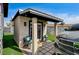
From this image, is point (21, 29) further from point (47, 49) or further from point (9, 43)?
point (47, 49)

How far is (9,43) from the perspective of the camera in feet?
12.6

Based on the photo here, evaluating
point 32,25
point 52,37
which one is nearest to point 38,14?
A: point 32,25

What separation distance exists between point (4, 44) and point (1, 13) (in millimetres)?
726

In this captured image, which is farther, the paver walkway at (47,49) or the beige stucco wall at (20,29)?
the beige stucco wall at (20,29)

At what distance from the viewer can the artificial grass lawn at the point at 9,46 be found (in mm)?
3588

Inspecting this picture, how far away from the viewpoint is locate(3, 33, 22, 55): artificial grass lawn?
11.8 ft

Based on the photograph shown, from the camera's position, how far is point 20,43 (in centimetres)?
408

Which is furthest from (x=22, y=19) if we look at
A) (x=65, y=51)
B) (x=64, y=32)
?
(x=65, y=51)

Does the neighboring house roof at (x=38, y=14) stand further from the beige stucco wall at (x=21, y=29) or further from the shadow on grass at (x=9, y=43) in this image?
the shadow on grass at (x=9, y=43)

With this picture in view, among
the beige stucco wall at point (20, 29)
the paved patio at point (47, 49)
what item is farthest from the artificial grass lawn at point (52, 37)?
the beige stucco wall at point (20, 29)

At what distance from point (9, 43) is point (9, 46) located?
0.08 metres

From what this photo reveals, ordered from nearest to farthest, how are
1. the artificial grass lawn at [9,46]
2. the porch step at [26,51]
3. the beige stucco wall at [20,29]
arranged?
the artificial grass lawn at [9,46] < the porch step at [26,51] < the beige stucco wall at [20,29]

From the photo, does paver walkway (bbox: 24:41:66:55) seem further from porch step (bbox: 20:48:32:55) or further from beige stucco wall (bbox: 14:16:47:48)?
beige stucco wall (bbox: 14:16:47:48)
